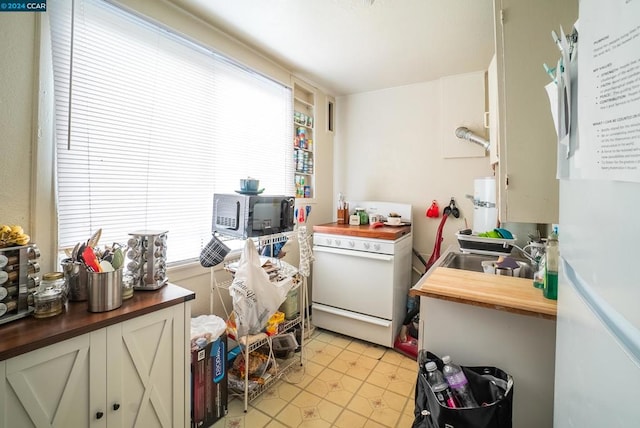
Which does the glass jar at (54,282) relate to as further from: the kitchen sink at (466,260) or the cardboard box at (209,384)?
the kitchen sink at (466,260)

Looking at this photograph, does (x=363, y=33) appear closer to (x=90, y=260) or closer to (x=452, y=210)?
(x=452, y=210)

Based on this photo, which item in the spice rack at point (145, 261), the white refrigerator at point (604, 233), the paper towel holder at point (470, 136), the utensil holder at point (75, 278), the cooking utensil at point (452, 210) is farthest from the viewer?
the cooking utensil at point (452, 210)

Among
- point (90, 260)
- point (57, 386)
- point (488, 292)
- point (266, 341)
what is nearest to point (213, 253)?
point (90, 260)

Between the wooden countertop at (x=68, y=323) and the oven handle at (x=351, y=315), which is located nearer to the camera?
the wooden countertop at (x=68, y=323)

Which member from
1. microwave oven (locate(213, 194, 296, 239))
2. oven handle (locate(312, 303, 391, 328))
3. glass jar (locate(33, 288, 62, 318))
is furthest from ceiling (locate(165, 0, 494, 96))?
oven handle (locate(312, 303, 391, 328))

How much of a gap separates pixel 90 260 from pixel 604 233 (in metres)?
1.49

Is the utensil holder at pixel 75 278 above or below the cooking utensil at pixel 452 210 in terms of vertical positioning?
below

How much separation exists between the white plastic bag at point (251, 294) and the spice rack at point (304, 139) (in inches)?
50.3

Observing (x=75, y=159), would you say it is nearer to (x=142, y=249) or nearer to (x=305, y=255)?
(x=142, y=249)

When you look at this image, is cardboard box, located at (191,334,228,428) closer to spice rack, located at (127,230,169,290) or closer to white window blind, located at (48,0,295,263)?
spice rack, located at (127,230,169,290)

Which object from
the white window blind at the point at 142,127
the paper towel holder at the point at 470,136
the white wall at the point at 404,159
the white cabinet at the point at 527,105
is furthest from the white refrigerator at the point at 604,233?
the white wall at the point at 404,159

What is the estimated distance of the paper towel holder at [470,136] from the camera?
94.1 inches

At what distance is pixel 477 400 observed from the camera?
42.2 inches

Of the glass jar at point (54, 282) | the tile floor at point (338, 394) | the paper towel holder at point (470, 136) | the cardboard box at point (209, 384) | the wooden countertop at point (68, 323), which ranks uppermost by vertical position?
the paper towel holder at point (470, 136)
